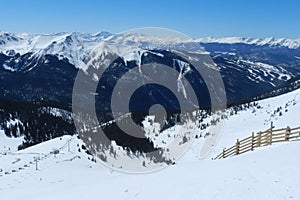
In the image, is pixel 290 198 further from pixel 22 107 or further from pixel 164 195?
pixel 22 107

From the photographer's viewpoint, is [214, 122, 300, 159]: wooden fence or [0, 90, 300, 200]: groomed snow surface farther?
[214, 122, 300, 159]: wooden fence

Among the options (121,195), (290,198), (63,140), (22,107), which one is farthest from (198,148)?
(22,107)

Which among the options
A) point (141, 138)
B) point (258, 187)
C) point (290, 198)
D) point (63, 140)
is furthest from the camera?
point (141, 138)

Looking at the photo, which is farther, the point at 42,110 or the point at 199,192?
the point at 42,110

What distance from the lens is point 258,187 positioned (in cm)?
1812

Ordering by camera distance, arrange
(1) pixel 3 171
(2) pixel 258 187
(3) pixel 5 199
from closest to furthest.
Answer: (2) pixel 258 187 < (3) pixel 5 199 < (1) pixel 3 171

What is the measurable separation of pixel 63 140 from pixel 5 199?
37.7 metres

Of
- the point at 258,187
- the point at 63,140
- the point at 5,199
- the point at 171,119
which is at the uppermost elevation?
the point at 258,187

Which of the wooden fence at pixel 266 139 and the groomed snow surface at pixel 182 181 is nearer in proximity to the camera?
the groomed snow surface at pixel 182 181

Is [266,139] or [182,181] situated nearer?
[182,181]

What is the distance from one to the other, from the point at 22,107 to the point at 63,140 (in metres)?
106

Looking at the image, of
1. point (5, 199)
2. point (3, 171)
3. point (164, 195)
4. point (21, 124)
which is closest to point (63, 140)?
point (3, 171)

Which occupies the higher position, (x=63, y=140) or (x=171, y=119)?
(x=63, y=140)

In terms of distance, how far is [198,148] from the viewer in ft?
213
